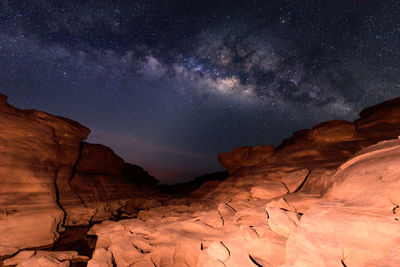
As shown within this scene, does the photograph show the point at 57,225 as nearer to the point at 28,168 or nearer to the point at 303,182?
the point at 28,168

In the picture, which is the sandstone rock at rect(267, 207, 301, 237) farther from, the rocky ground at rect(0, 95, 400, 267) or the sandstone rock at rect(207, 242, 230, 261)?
the sandstone rock at rect(207, 242, 230, 261)

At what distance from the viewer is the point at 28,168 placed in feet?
26.3

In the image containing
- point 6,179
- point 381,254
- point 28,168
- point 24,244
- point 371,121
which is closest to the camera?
point 381,254

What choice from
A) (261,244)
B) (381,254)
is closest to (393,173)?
(381,254)

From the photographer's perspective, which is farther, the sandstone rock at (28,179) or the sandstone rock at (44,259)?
the sandstone rock at (28,179)

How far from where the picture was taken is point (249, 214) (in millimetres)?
4500

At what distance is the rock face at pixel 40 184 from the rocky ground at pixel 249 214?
5cm

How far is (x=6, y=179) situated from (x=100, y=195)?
7161 mm

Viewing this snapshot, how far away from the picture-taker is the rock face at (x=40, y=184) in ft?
21.4

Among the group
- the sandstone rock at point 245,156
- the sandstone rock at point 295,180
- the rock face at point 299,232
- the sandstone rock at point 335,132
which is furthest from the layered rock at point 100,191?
the sandstone rock at point 335,132

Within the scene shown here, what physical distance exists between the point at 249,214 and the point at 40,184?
9.80 metres

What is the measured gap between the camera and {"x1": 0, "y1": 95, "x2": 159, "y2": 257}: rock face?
21.4 ft

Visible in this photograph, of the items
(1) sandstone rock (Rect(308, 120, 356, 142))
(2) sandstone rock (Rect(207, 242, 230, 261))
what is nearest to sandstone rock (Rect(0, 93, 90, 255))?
(2) sandstone rock (Rect(207, 242, 230, 261))

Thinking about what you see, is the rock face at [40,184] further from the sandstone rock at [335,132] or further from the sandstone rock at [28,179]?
the sandstone rock at [335,132]
